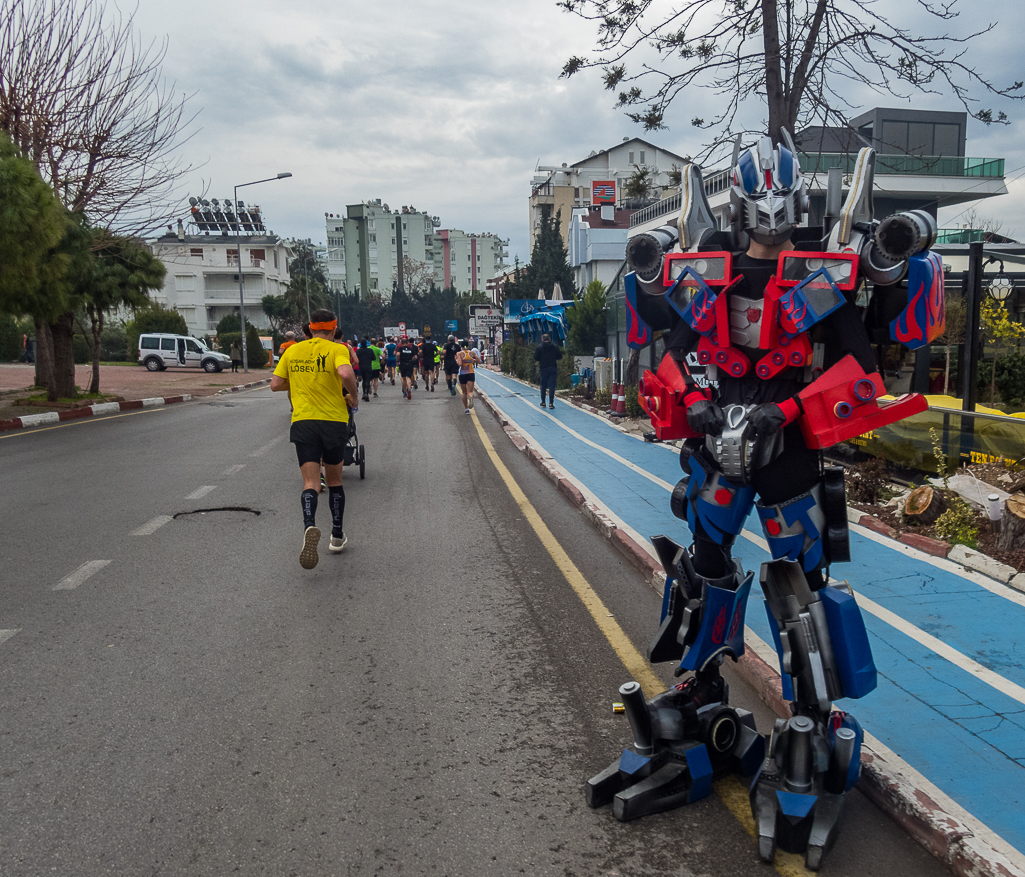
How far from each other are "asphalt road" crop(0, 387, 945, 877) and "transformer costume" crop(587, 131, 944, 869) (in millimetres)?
243

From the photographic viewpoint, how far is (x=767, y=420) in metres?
3.01

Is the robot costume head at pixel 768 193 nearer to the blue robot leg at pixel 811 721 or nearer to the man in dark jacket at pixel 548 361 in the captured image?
the blue robot leg at pixel 811 721

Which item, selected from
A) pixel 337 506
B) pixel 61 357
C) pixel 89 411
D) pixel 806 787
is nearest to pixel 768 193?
pixel 806 787

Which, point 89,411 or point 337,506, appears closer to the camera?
point 337,506

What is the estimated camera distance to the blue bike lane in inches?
125

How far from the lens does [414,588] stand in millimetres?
5930

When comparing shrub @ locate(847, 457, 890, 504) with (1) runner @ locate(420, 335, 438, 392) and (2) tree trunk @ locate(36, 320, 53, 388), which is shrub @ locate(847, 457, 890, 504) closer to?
(2) tree trunk @ locate(36, 320, 53, 388)

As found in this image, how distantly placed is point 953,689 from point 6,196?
55.7 feet

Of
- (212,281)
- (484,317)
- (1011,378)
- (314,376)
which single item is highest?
(212,281)

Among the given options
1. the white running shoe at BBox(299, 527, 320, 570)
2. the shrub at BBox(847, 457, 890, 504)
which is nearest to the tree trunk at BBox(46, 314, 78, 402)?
the white running shoe at BBox(299, 527, 320, 570)

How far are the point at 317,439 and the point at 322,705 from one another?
300 cm

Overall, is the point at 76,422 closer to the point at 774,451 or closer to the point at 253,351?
the point at 774,451

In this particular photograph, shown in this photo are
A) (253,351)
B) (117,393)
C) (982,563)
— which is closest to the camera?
(982,563)

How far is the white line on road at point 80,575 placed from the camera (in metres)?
5.84
